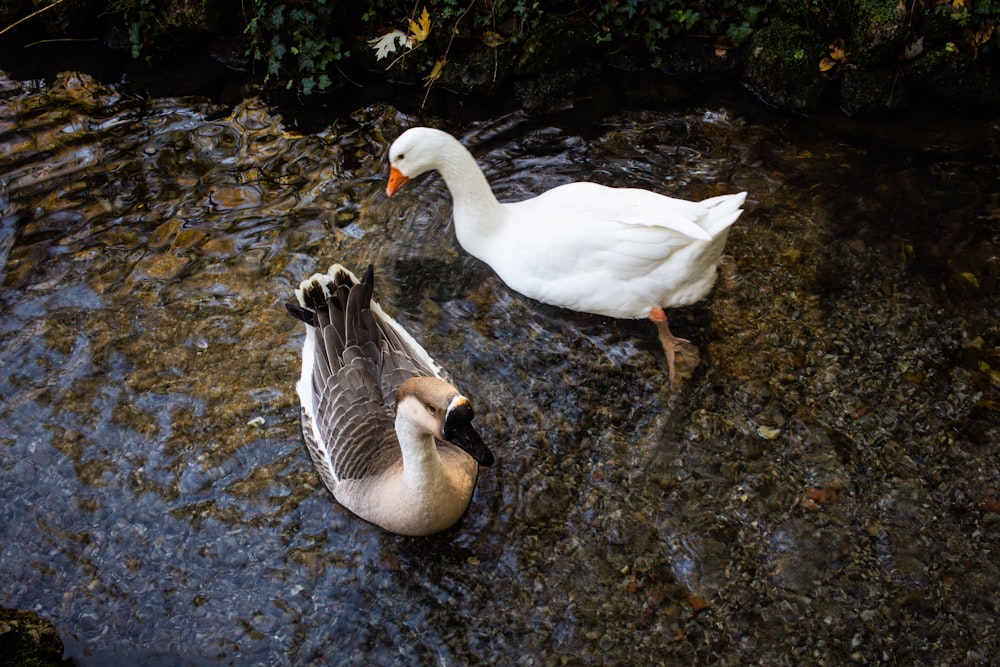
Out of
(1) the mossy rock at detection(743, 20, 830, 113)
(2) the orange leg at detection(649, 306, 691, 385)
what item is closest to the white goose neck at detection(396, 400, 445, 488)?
(2) the orange leg at detection(649, 306, 691, 385)

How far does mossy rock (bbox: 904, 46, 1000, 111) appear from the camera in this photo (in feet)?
18.0

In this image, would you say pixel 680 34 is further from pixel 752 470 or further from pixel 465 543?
pixel 465 543

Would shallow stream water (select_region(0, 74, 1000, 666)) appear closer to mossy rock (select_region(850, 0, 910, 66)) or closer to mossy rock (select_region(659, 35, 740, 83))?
mossy rock (select_region(659, 35, 740, 83))

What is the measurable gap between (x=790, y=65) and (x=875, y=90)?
0.65 meters

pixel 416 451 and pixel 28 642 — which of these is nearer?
pixel 28 642

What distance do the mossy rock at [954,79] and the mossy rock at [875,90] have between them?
0.39ft

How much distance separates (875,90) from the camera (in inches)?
221

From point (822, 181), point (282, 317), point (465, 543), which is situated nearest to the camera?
point (465, 543)

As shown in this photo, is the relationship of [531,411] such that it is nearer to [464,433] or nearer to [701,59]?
[464,433]

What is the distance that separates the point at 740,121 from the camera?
228 inches

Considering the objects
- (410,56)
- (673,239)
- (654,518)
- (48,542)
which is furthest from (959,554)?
(410,56)

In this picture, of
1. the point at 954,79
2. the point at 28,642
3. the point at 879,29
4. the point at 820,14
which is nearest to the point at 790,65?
the point at 820,14

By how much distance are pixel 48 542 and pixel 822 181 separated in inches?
204

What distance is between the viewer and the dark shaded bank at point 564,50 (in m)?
5.54
